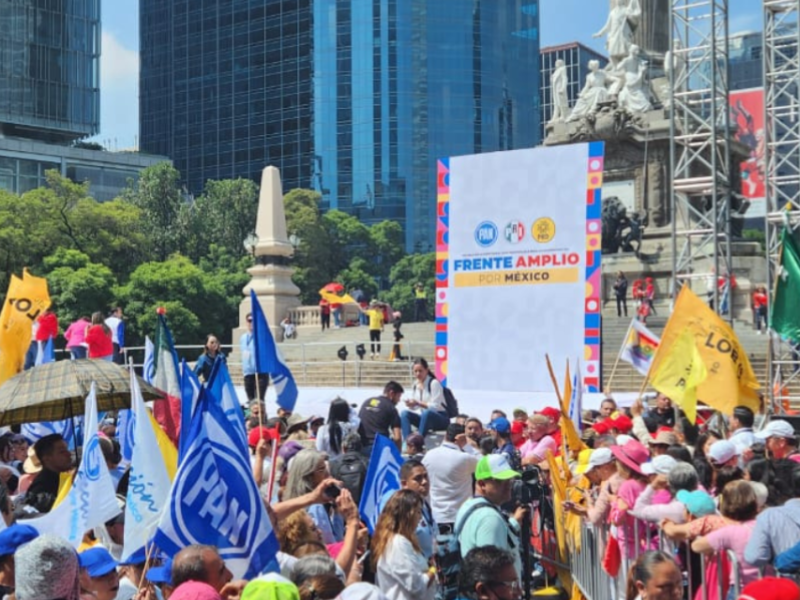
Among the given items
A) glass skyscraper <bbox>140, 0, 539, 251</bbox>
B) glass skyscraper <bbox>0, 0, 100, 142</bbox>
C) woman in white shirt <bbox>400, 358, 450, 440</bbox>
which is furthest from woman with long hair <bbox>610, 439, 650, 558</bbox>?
glass skyscraper <bbox>140, 0, 539, 251</bbox>

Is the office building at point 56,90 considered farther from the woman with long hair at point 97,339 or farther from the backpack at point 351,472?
the backpack at point 351,472

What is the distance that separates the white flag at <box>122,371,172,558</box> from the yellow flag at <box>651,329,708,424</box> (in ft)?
20.5

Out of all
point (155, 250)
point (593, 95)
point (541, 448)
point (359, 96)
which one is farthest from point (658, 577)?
point (359, 96)

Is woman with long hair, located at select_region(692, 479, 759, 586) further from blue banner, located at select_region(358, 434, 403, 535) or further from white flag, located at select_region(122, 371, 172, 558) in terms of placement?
white flag, located at select_region(122, 371, 172, 558)

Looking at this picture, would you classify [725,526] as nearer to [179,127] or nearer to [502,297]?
[502,297]

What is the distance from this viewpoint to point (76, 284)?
47.6 metres

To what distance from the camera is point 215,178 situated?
102125 millimetres

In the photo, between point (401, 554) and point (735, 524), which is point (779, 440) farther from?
point (401, 554)

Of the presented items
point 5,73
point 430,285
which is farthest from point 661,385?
point 5,73

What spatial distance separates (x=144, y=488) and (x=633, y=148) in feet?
96.0

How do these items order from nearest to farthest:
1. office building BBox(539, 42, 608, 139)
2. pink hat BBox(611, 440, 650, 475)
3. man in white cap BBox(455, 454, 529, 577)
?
man in white cap BBox(455, 454, 529, 577) < pink hat BBox(611, 440, 650, 475) < office building BBox(539, 42, 608, 139)

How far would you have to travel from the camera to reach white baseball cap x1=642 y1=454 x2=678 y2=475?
725 cm

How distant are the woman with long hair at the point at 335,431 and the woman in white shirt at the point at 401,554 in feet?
15.8

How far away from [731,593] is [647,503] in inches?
47.0
